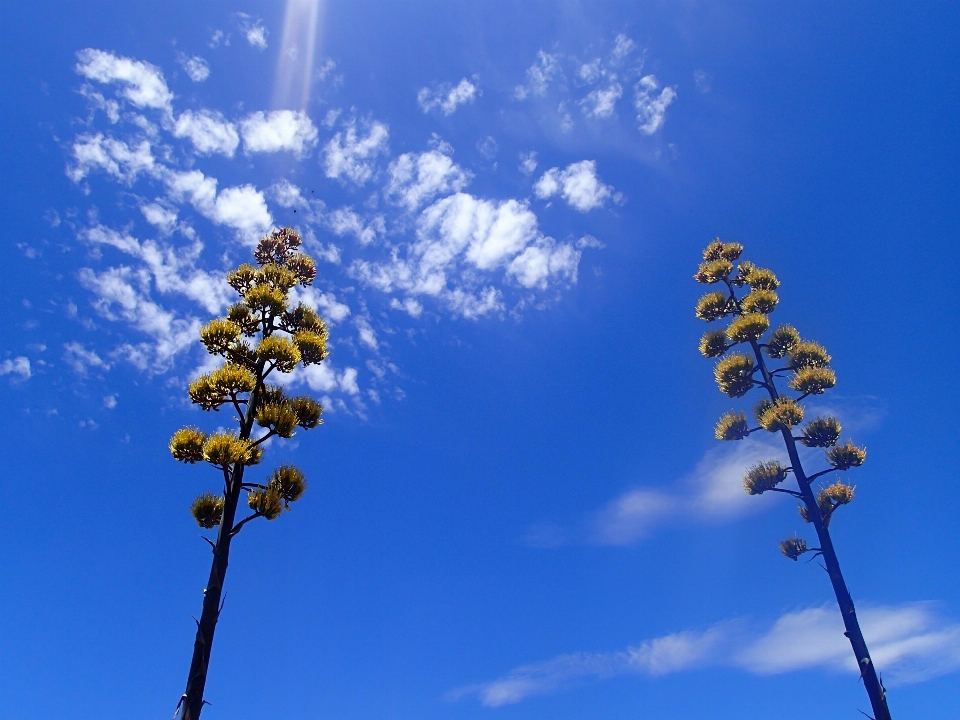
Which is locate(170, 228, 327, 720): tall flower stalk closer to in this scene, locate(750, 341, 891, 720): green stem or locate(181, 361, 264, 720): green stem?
locate(181, 361, 264, 720): green stem

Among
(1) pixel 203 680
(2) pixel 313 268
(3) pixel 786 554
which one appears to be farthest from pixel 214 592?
(3) pixel 786 554

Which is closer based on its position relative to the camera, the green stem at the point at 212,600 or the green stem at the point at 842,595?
the green stem at the point at 212,600

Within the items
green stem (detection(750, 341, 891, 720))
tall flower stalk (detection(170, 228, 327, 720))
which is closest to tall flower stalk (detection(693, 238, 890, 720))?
green stem (detection(750, 341, 891, 720))

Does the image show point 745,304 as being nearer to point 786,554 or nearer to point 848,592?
point 786,554

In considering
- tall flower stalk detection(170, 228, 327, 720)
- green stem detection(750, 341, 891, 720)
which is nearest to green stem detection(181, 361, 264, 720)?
tall flower stalk detection(170, 228, 327, 720)

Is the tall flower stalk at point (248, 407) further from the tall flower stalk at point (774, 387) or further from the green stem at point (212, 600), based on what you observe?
the tall flower stalk at point (774, 387)

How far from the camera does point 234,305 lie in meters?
11.0

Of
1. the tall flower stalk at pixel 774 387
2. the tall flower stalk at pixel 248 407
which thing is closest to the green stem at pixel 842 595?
the tall flower stalk at pixel 774 387

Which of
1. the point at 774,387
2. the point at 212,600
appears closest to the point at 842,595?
the point at 774,387

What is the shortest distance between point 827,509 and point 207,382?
15504 millimetres

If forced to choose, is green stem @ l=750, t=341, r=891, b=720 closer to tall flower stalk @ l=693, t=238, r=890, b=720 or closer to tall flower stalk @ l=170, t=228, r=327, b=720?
tall flower stalk @ l=693, t=238, r=890, b=720

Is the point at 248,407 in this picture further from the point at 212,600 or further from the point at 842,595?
the point at 842,595

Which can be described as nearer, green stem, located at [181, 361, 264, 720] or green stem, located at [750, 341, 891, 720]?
green stem, located at [181, 361, 264, 720]

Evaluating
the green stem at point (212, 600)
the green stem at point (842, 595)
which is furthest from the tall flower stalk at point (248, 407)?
the green stem at point (842, 595)
